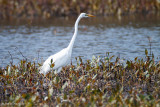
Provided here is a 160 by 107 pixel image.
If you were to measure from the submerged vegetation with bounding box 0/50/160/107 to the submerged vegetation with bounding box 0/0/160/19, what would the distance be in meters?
14.7

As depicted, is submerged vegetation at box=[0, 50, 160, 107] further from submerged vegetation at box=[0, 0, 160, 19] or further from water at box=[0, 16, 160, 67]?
submerged vegetation at box=[0, 0, 160, 19]

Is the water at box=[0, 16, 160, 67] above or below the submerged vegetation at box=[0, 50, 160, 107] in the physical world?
above

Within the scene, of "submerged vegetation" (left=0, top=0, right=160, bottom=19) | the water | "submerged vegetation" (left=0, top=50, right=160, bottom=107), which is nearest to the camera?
"submerged vegetation" (left=0, top=50, right=160, bottom=107)

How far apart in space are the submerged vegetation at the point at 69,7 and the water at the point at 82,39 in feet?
9.71

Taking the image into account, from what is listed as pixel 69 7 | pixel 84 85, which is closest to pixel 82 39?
pixel 84 85

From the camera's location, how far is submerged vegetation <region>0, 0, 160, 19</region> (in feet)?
70.3

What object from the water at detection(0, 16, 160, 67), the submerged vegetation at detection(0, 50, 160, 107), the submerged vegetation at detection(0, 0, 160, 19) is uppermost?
the submerged vegetation at detection(0, 0, 160, 19)

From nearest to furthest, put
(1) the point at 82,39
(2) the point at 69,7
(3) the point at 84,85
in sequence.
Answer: (3) the point at 84,85 < (1) the point at 82,39 < (2) the point at 69,7

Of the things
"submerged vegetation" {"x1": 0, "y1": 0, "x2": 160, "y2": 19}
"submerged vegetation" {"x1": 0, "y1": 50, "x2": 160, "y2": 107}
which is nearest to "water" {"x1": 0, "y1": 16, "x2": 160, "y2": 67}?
"submerged vegetation" {"x1": 0, "y1": 50, "x2": 160, "y2": 107}

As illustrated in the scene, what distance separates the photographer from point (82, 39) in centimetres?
1360

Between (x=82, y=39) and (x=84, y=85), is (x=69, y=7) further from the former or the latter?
(x=84, y=85)

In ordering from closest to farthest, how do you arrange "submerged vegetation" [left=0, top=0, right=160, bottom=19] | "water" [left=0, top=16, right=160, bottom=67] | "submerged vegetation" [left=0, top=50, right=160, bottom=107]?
"submerged vegetation" [left=0, top=50, right=160, bottom=107] → "water" [left=0, top=16, right=160, bottom=67] → "submerged vegetation" [left=0, top=0, right=160, bottom=19]

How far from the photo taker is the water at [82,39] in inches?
410

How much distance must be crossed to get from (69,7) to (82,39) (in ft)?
28.3
